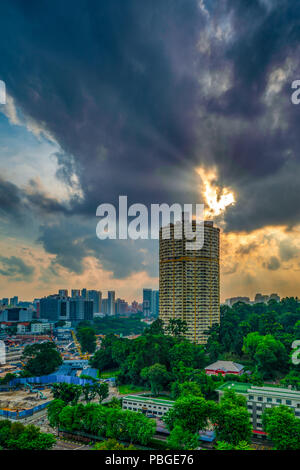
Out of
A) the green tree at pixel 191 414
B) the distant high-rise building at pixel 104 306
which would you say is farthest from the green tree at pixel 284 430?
the distant high-rise building at pixel 104 306

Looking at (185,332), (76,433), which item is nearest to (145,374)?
(76,433)

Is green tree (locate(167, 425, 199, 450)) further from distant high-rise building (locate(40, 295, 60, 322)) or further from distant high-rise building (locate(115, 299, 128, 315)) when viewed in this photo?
distant high-rise building (locate(115, 299, 128, 315))

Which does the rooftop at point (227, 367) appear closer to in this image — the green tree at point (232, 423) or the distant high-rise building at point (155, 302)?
the green tree at point (232, 423)

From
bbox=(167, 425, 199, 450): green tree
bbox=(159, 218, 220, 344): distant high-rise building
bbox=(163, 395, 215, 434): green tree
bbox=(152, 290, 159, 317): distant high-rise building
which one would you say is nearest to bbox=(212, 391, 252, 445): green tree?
bbox=(163, 395, 215, 434): green tree

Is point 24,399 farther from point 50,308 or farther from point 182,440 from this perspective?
point 50,308

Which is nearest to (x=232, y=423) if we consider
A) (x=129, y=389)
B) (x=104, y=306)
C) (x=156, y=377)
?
(x=156, y=377)
